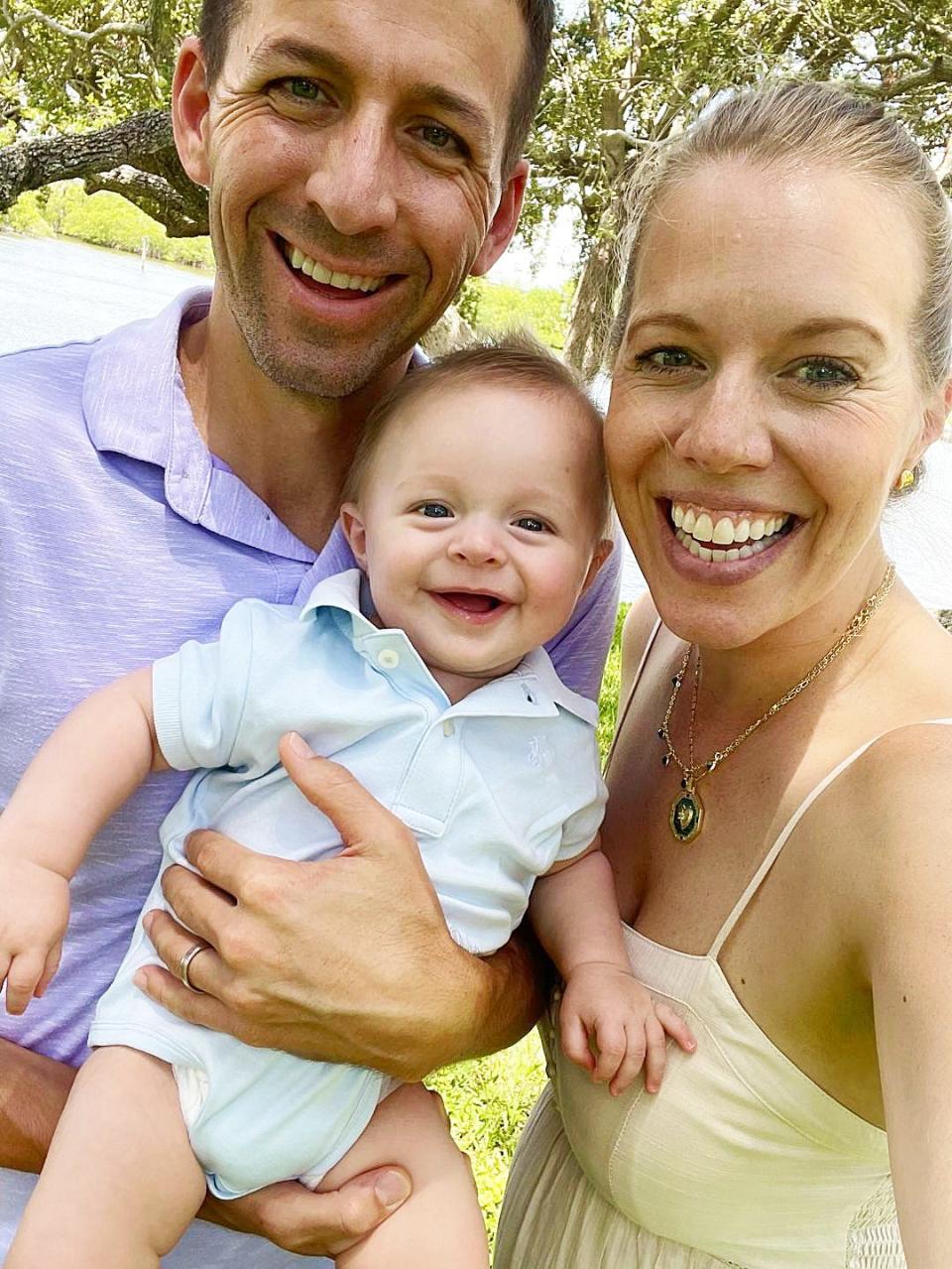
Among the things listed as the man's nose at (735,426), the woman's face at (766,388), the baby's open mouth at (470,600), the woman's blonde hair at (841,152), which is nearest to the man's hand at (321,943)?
the baby's open mouth at (470,600)

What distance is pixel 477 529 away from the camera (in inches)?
80.0

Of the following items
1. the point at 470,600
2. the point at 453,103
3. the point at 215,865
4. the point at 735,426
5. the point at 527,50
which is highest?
the point at 527,50

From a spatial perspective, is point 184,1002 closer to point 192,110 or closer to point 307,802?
point 307,802

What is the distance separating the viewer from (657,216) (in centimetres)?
193

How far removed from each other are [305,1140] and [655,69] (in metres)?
10.9

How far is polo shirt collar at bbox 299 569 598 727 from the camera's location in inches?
78.4

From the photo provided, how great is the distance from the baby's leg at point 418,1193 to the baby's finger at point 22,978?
562 mm

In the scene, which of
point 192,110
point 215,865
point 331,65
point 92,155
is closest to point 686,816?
point 215,865

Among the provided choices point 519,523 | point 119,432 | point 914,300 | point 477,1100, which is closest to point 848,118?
point 914,300

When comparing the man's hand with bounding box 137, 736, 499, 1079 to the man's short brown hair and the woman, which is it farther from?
the man's short brown hair

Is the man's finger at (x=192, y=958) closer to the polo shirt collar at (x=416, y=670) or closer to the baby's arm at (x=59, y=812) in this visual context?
the baby's arm at (x=59, y=812)

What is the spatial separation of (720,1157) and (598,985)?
310mm

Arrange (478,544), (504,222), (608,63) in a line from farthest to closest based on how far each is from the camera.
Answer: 1. (608,63)
2. (504,222)
3. (478,544)

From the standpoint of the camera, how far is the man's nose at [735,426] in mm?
1791
